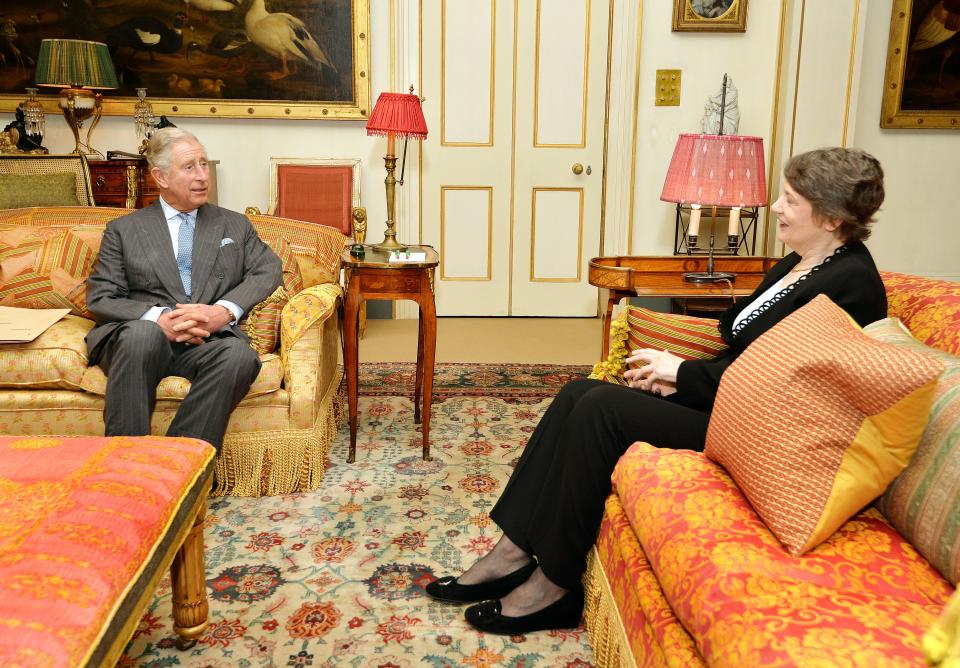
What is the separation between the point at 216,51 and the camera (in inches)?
194

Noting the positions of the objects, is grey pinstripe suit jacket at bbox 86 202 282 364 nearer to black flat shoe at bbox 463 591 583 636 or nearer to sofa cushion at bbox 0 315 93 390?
sofa cushion at bbox 0 315 93 390

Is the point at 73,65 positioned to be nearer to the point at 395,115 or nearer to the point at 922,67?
the point at 395,115

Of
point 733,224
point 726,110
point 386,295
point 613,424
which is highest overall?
point 726,110

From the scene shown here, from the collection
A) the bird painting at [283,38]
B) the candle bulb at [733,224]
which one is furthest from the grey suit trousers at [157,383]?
the bird painting at [283,38]

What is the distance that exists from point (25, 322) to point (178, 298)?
0.49 metres

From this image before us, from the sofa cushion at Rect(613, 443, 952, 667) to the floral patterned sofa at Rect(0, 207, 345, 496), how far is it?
1.44m

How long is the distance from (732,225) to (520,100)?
2.20m

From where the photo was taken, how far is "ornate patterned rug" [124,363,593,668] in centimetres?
186

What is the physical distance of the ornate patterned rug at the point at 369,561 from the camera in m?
1.86

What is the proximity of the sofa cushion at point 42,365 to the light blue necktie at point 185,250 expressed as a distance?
41 centimetres

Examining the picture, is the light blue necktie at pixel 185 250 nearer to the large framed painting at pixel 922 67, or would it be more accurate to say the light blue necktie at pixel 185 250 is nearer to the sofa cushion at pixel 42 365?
the sofa cushion at pixel 42 365

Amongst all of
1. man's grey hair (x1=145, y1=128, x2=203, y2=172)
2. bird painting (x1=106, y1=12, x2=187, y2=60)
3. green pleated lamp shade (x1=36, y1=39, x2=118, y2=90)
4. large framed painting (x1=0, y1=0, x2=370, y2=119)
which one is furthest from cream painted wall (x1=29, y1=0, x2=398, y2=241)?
man's grey hair (x1=145, y1=128, x2=203, y2=172)

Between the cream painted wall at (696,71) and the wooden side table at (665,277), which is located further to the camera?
→ the cream painted wall at (696,71)

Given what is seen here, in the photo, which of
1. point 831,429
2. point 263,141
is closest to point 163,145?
point 831,429
